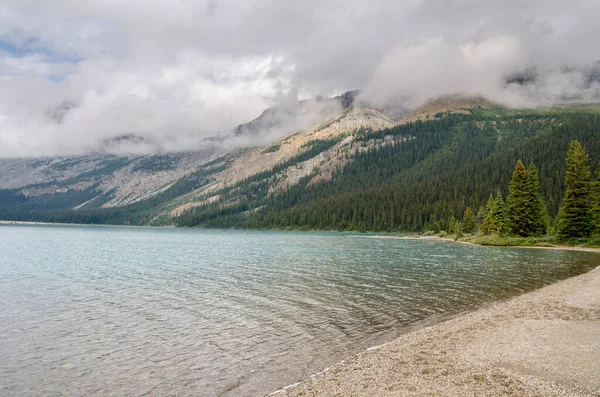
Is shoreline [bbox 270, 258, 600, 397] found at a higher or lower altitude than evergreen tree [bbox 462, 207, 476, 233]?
lower

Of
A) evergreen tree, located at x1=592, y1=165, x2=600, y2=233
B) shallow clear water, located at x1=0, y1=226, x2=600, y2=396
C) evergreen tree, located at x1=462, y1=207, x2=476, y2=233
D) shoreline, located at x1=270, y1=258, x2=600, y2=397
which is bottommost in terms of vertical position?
shallow clear water, located at x1=0, y1=226, x2=600, y2=396

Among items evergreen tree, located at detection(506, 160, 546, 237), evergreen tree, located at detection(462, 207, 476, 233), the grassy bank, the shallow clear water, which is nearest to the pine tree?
evergreen tree, located at detection(506, 160, 546, 237)

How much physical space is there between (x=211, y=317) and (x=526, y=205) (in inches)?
3179

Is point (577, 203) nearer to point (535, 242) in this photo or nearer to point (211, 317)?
point (535, 242)

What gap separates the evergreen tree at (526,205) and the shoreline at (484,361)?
6771 centimetres

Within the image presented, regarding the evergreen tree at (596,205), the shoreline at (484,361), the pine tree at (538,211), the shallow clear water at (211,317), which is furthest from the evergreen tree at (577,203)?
the shoreline at (484,361)

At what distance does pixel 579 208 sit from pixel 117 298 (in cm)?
7765

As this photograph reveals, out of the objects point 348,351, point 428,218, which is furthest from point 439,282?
point 428,218

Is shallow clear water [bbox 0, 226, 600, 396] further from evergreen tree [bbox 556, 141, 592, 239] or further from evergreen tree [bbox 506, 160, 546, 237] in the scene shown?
evergreen tree [bbox 506, 160, 546, 237]

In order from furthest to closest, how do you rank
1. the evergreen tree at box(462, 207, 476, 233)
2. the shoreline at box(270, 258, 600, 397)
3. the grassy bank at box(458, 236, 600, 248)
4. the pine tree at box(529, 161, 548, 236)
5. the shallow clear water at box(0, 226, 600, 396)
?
the evergreen tree at box(462, 207, 476, 233) < the pine tree at box(529, 161, 548, 236) < the grassy bank at box(458, 236, 600, 248) < the shallow clear water at box(0, 226, 600, 396) < the shoreline at box(270, 258, 600, 397)

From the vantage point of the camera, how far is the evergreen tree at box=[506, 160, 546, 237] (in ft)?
273

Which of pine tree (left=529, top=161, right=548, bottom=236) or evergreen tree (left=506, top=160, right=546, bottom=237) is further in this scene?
evergreen tree (left=506, top=160, right=546, bottom=237)

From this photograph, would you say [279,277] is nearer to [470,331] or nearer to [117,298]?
[117,298]

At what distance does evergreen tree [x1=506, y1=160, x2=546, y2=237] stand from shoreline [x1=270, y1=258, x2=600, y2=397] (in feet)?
222
